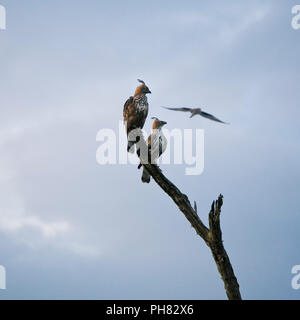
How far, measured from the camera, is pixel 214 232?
26.6ft

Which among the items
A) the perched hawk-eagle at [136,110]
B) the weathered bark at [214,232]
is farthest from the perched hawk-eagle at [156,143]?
the weathered bark at [214,232]

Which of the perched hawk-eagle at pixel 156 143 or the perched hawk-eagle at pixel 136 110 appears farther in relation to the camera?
the perched hawk-eagle at pixel 136 110

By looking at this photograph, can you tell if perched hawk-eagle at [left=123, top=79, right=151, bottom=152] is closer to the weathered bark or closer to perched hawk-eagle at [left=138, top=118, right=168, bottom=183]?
perched hawk-eagle at [left=138, top=118, right=168, bottom=183]

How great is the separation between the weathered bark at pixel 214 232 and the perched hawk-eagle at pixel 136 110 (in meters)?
3.33

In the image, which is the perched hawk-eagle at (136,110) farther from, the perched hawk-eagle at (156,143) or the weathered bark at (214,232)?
the weathered bark at (214,232)

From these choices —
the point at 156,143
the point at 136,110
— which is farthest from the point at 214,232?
the point at 136,110

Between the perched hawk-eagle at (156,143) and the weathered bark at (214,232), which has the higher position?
the perched hawk-eagle at (156,143)

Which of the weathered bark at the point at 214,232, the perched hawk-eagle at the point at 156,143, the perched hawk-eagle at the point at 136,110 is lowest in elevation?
the weathered bark at the point at 214,232

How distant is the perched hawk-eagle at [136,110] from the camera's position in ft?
38.9

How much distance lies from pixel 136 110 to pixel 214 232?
4823 millimetres

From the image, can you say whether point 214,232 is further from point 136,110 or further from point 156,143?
point 136,110
